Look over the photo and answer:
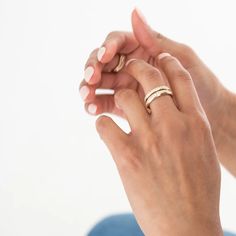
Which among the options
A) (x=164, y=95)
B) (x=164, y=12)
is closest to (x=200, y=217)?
(x=164, y=95)

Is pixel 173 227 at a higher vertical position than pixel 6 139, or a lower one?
lower

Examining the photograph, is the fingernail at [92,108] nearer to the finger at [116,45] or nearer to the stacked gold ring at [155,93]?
the finger at [116,45]

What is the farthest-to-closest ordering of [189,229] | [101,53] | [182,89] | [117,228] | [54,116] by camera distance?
1. [54,116]
2. [117,228]
3. [101,53]
4. [182,89]
5. [189,229]

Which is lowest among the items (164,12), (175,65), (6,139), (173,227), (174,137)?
(173,227)

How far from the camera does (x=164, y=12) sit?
1730mm

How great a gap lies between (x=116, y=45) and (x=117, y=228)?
0.45m

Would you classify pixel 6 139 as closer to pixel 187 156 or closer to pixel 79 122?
pixel 79 122

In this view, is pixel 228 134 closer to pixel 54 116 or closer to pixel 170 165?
pixel 170 165

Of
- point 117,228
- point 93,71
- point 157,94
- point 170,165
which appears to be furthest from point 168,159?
point 117,228

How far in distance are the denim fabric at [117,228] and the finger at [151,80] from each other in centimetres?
43

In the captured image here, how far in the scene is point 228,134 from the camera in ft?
3.89

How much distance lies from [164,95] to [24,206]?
0.98 meters

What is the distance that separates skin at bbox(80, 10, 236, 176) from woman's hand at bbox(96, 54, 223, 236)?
194 mm

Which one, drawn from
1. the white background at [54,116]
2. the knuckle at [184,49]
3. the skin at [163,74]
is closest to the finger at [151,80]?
the skin at [163,74]
